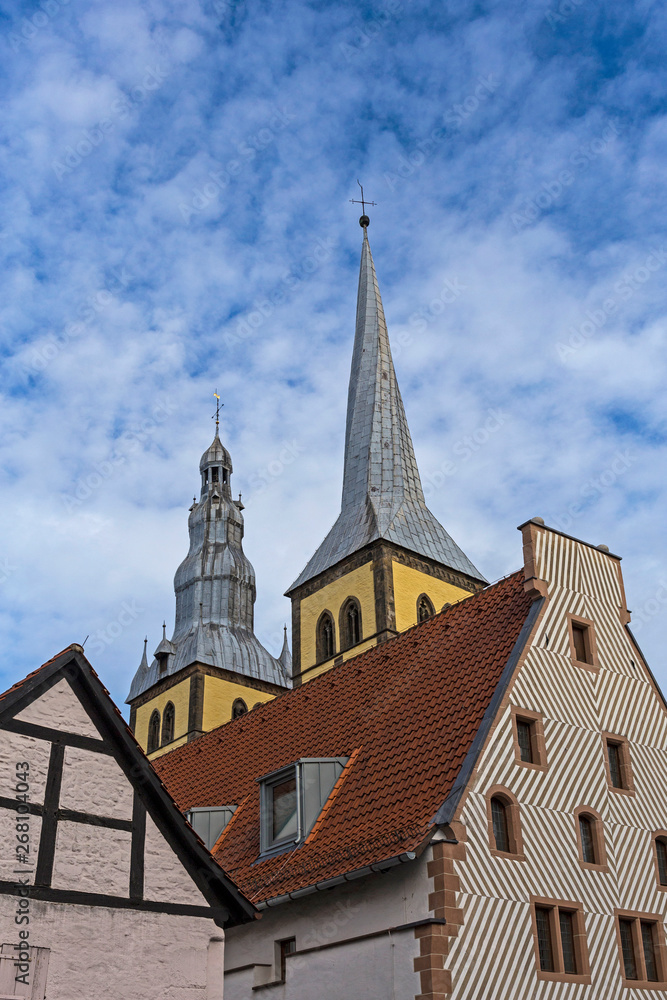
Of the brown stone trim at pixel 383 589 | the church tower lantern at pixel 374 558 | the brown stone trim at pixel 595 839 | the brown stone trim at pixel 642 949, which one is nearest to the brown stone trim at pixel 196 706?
the church tower lantern at pixel 374 558

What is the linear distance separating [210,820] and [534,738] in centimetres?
712

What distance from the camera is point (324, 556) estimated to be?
168 ft

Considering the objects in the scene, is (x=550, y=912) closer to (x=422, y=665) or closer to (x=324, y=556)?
(x=422, y=665)

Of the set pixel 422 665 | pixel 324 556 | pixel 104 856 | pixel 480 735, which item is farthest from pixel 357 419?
pixel 104 856

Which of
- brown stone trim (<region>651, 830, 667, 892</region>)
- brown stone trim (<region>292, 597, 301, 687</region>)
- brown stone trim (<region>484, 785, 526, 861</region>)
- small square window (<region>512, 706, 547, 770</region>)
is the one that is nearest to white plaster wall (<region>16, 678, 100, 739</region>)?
brown stone trim (<region>484, 785, 526, 861</region>)

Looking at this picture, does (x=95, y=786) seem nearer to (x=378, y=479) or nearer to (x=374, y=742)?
(x=374, y=742)

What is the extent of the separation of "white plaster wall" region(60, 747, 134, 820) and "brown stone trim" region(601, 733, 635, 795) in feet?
29.2

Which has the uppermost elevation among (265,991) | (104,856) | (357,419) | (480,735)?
(357,419)

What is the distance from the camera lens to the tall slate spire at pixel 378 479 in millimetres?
49812

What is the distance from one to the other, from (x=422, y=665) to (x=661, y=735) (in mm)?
4497

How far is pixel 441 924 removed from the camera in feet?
50.8

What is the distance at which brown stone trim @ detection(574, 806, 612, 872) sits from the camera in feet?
58.9

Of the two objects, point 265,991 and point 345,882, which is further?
point 265,991

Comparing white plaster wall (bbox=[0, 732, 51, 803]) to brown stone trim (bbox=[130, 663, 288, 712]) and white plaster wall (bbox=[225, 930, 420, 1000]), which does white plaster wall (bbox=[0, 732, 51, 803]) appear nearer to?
white plaster wall (bbox=[225, 930, 420, 1000])
